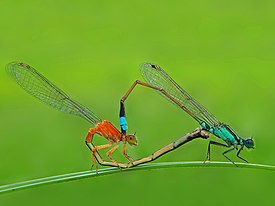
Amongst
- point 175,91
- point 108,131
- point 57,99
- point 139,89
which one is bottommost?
point 108,131

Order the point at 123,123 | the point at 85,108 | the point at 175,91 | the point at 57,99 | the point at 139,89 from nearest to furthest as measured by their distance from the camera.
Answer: the point at 123,123, the point at 85,108, the point at 57,99, the point at 175,91, the point at 139,89

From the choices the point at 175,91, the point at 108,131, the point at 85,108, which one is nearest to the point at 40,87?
the point at 85,108

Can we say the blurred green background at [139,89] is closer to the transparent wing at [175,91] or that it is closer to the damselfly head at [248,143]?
the transparent wing at [175,91]

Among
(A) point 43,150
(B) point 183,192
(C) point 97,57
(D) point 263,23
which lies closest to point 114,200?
(B) point 183,192

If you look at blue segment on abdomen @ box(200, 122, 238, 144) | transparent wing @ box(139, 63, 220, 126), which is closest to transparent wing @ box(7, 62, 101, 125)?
transparent wing @ box(139, 63, 220, 126)

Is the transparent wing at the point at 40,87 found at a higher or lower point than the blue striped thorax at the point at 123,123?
higher

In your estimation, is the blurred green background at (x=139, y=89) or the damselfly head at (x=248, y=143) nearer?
the damselfly head at (x=248, y=143)

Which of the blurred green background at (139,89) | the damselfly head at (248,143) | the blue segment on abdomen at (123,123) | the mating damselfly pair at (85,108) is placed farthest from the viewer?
→ the blurred green background at (139,89)

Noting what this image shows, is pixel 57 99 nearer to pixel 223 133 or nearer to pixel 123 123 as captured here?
pixel 123 123

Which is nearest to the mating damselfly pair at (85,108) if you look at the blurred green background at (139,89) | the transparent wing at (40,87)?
the transparent wing at (40,87)
